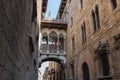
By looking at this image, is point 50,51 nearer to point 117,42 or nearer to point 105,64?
point 105,64

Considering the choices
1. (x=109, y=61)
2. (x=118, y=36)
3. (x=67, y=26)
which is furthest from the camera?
(x=67, y=26)

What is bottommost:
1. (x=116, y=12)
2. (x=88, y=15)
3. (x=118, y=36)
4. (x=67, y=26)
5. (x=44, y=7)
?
(x=118, y=36)

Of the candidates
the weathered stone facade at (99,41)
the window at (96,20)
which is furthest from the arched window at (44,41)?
the window at (96,20)

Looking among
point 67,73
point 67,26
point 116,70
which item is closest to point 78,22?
point 67,26

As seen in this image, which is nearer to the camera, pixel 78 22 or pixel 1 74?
pixel 1 74

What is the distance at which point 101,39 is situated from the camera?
9172 mm

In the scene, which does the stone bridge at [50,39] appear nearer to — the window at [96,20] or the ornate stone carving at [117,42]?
the window at [96,20]

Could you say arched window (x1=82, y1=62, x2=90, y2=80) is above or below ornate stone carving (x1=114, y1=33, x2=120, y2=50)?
below

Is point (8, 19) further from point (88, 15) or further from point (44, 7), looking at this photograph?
point (44, 7)

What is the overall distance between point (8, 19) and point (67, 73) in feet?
50.7

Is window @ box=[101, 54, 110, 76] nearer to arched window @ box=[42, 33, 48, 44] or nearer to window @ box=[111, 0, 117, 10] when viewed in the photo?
window @ box=[111, 0, 117, 10]

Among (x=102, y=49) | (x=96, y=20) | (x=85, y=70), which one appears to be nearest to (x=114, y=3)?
(x=96, y=20)

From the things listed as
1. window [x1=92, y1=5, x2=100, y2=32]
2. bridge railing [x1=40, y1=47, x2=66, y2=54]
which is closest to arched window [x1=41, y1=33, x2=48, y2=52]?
bridge railing [x1=40, y1=47, x2=66, y2=54]

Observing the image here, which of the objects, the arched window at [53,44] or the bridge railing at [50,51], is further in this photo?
the arched window at [53,44]
